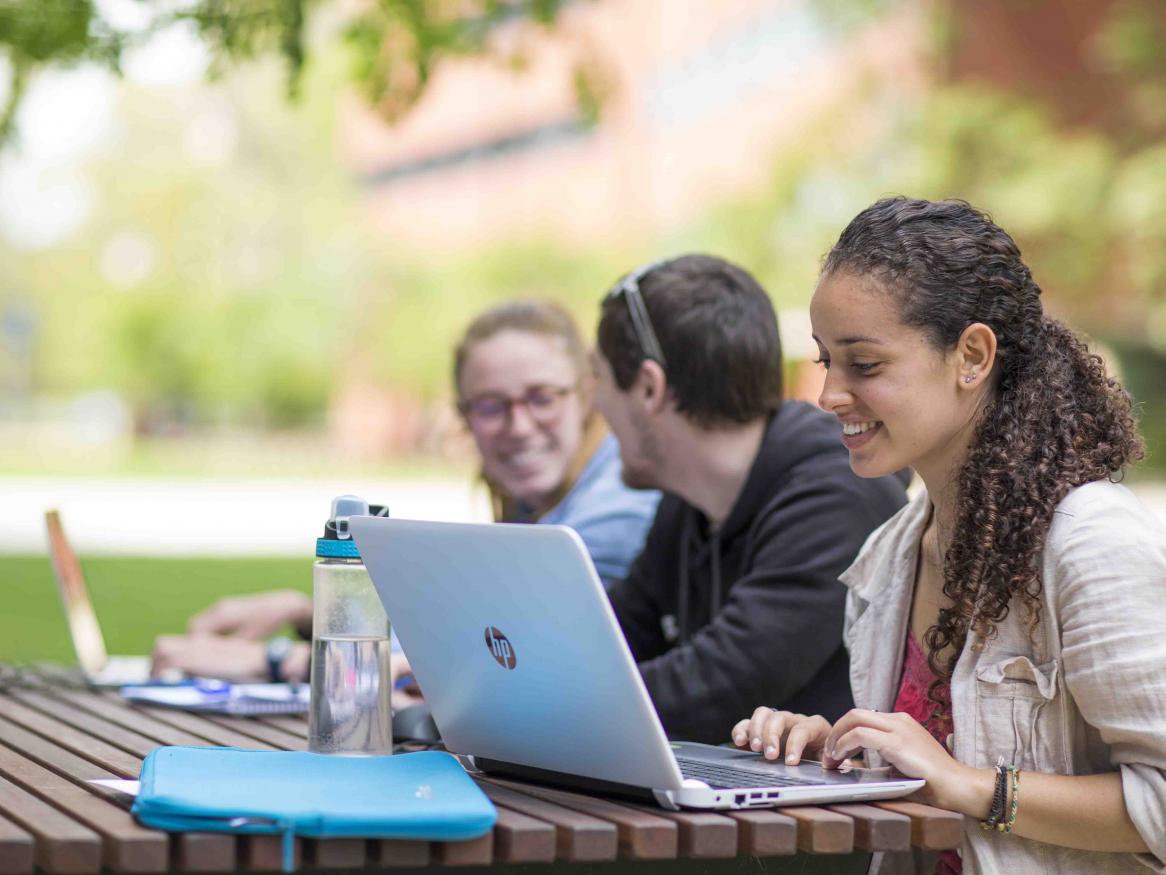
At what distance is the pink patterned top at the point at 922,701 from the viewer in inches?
99.5

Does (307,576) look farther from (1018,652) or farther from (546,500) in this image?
(1018,652)

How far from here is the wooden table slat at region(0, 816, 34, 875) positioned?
1843mm


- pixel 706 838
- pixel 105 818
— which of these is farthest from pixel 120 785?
pixel 706 838

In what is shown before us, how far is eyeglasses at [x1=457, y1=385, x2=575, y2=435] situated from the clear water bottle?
1.79 metres

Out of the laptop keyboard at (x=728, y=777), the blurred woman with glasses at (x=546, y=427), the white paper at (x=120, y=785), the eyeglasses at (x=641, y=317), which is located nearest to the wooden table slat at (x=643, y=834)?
the laptop keyboard at (x=728, y=777)

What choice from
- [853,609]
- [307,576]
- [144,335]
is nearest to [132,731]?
[853,609]

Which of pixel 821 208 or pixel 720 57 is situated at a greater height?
pixel 720 57

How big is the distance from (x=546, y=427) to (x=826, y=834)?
2.42 metres

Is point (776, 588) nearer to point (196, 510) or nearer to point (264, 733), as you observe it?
point (264, 733)

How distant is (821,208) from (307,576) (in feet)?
46.1

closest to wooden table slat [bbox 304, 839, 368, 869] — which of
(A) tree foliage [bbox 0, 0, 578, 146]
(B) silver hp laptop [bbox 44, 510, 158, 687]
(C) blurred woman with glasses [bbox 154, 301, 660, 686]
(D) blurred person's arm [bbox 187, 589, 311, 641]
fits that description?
(B) silver hp laptop [bbox 44, 510, 158, 687]

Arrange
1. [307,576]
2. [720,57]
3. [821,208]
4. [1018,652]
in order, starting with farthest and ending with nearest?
[720,57], [821,208], [307,576], [1018,652]

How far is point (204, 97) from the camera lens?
5234 cm

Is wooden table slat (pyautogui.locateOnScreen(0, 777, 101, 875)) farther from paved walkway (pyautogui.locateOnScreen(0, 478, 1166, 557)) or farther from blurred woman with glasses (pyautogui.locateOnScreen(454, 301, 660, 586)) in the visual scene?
paved walkway (pyautogui.locateOnScreen(0, 478, 1166, 557))
